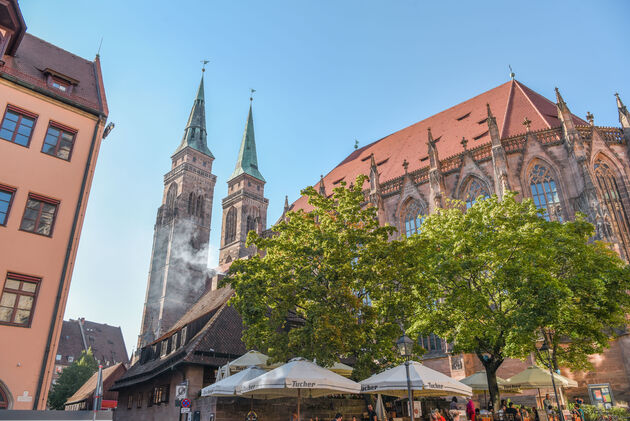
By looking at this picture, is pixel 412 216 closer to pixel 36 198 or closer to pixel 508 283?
pixel 508 283

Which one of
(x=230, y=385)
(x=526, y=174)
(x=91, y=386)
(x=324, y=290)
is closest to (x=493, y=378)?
(x=324, y=290)

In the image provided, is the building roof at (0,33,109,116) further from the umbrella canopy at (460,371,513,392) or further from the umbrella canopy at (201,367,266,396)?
the umbrella canopy at (460,371,513,392)

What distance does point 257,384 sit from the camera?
420 inches

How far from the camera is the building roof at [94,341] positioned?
60250 mm

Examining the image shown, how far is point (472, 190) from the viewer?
2820cm

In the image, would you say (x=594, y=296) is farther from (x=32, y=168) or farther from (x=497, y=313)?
(x=32, y=168)

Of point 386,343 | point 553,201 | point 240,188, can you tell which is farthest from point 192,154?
point 386,343

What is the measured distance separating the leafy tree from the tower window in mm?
12994

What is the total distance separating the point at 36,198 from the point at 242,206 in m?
47.9

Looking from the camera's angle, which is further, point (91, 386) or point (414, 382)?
point (91, 386)

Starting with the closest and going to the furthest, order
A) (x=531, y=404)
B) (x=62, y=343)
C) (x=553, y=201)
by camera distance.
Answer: (x=531, y=404) < (x=553, y=201) < (x=62, y=343)

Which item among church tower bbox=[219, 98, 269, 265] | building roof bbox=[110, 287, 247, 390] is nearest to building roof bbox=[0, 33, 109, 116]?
building roof bbox=[110, 287, 247, 390]

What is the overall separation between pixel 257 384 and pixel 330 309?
10.9 ft

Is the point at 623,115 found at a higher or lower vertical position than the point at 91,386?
higher
